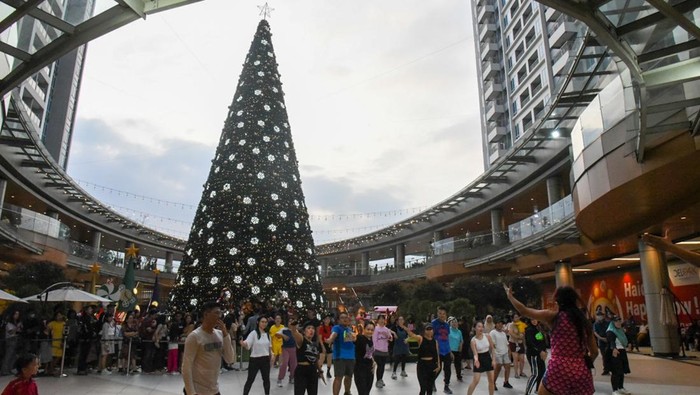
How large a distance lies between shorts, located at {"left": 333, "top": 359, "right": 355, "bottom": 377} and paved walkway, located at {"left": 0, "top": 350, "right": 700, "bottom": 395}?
214cm

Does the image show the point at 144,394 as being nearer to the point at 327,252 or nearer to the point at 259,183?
the point at 259,183

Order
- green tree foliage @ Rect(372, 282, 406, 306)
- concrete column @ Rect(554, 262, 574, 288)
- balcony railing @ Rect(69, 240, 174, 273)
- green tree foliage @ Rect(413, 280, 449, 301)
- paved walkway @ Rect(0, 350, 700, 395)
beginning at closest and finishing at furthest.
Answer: paved walkway @ Rect(0, 350, 700, 395) → concrete column @ Rect(554, 262, 574, 288) → green tree foliage @ Rect(413, 280, 449, 301) → balcony railing @ Rect(69, 240, 174, 273) → green tree foliage @ Rect(372, 282, 406, 306)

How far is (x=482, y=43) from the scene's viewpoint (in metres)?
55.8

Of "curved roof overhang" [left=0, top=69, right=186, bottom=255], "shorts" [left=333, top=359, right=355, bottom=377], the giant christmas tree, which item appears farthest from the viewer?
"curved roof overhang" [left=0, top=69, right=186, bottom=255]

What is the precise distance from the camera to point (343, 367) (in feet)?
27.3

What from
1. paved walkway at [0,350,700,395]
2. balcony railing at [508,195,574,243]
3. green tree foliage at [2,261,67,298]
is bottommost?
paved walkway at [0,350,700,395]

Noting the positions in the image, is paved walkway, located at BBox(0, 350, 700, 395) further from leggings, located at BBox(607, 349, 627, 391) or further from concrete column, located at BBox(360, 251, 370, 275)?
concrete column, located at BBox(360, 251, 370, 275)

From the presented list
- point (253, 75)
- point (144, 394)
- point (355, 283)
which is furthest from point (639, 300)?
point (355, 283)

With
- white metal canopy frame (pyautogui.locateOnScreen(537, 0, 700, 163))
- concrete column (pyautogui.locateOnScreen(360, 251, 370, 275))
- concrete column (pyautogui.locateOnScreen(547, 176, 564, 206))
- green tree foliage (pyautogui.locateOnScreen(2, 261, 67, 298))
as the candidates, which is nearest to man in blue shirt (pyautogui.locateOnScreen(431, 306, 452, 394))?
white metal canopy frame (pyautogui.locateOnScreen(537, 0, 700, 163))

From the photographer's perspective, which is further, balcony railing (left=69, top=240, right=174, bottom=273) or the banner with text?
balcony railing (left=69, top=240, right=174, bottom=273)

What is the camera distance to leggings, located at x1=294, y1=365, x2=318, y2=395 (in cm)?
732

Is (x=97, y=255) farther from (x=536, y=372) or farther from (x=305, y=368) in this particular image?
(x=536, y=372)

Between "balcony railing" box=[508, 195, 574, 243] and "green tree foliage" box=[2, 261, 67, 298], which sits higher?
"balcony railing" box=[508, 195, 574, 243]

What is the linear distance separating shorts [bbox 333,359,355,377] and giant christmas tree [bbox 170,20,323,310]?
6.60 m
